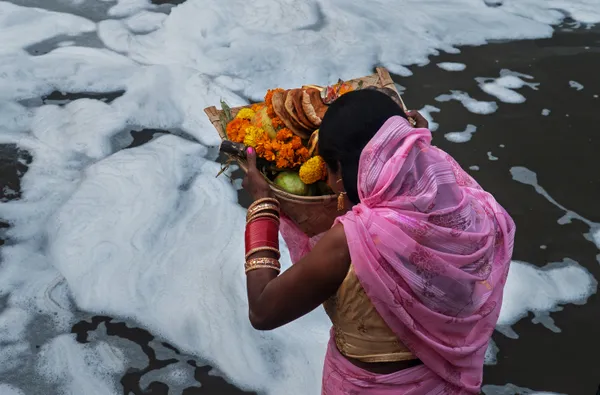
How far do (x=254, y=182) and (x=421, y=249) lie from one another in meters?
0.63

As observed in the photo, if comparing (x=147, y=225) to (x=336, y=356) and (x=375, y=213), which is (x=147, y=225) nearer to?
(x=336, y=356)

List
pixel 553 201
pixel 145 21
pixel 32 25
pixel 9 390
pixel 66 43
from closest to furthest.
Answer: pixel 9 390
pixel 553 201
pixel 66 43
pixel 32 25
pixel 145 21

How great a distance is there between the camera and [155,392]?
294 centimetres

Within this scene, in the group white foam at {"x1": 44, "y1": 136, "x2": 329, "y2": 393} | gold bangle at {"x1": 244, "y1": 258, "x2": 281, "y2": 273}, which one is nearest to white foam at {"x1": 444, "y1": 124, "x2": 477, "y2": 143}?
white foam at {"x1": 44, "y1": 136, "x2": 329, "y2": 393}

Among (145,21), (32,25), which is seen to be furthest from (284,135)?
(32,25)

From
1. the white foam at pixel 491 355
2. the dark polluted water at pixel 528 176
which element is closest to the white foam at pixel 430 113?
the dark polluted water at pixel 528 176

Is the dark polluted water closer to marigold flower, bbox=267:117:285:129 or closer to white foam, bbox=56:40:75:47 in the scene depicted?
white foam, bbox=56:40:75:47

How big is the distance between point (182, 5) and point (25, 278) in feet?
10.6

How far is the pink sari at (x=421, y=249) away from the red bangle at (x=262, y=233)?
0.94 ft

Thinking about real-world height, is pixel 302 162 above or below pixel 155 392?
above

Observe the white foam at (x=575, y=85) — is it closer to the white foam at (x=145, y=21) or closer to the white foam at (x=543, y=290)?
the white foam at (x=543, y=290)

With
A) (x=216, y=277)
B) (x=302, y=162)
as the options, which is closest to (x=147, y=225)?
(x=216, y=277)

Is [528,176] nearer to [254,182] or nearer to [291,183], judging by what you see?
[291,183]

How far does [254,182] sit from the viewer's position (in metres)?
1.99
